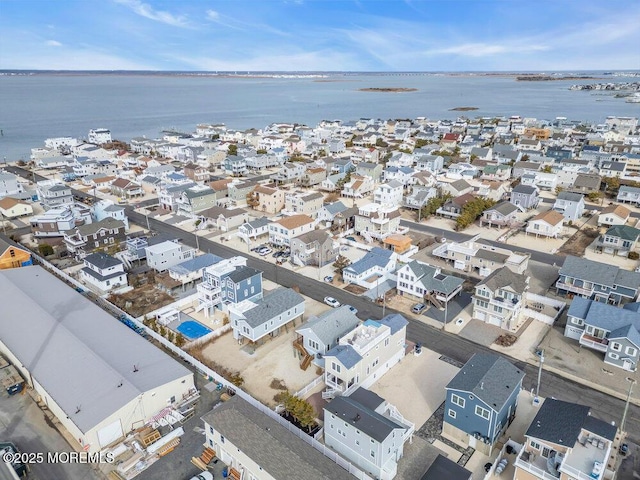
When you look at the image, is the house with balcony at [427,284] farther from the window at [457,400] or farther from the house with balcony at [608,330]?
the window at [457,400]

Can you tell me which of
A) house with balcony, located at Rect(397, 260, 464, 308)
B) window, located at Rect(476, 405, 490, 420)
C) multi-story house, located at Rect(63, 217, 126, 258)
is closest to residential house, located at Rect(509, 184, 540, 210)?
house with balcony, located at Rect(397, 260, 464, 308)

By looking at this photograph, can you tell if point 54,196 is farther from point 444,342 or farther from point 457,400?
point 457,400

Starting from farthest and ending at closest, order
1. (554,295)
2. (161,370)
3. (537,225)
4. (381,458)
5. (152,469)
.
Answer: (537,225) < (554,295) < (161,370) < (152,469) < (381,458)

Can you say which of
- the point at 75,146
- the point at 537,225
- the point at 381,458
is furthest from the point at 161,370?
the point at 75,146

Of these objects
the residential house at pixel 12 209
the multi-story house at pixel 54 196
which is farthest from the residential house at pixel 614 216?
the residential house at pixel 12 209

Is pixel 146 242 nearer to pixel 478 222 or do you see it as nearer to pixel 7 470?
pixel 7 470

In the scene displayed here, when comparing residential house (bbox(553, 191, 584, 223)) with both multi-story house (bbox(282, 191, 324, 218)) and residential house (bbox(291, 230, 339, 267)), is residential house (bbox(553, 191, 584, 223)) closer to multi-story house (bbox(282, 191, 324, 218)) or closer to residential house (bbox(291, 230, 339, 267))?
multi-story house (bbox(282, 191, 324, 218))
